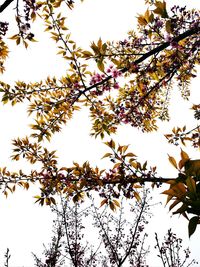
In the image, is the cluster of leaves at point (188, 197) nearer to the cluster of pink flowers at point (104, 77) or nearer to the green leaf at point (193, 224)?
the green leaf at point (193, 224)

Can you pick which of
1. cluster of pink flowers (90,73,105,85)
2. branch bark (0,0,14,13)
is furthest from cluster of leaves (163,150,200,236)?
cluster of pink flowers (90,73,105,85)

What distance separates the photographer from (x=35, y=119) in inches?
163

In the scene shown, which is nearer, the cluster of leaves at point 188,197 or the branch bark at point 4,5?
the cluster of leaves at point 188,197

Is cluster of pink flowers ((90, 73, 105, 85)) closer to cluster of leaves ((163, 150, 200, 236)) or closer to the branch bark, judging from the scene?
the branch bark

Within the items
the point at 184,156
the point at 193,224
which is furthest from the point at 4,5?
the point at 193,224

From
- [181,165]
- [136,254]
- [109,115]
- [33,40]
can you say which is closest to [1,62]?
[33,40]

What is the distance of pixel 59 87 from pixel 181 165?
334 cm

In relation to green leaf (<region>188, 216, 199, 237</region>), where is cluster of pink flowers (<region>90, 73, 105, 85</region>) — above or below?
above

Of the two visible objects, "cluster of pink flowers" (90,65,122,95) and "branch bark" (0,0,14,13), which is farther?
"cluster of pink flowers" (90,65,122,95)

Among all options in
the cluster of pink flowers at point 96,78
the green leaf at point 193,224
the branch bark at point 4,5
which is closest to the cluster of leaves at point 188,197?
the green leaf at point 193,224

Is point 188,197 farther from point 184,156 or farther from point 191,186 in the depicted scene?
point 184,156

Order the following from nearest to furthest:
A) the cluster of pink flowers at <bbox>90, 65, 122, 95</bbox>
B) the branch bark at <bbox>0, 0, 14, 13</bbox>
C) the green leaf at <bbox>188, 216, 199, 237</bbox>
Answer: the green leaf at <bbox>188, 216, 199, 237</bbox> → the branch bark at <bbox>0, 0, 14, 13</bbox> → the cluster of pink flowers at <bbox>90, 65, 122, 95</bbox>

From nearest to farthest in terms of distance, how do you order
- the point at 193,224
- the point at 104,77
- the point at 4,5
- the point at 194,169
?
the point at 193,224 < the point at 194,169 < the point at 4,5 < the point at 104,77

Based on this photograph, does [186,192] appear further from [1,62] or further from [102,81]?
[1,62]
